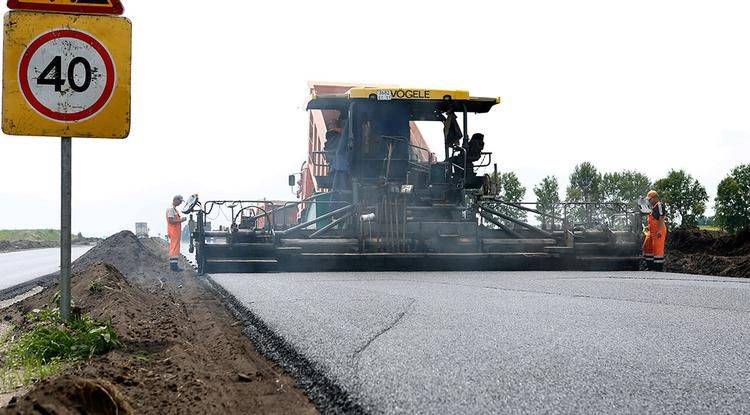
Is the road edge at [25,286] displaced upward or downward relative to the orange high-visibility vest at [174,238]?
downward

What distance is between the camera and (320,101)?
11578 mm

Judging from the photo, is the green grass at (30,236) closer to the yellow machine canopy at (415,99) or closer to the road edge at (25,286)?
the road edge at (25,286)

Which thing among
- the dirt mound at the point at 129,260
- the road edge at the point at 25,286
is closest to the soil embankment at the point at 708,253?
the dirt mound at the point at 129,260

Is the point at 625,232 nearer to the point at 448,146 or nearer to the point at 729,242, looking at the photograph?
the point at 448,146

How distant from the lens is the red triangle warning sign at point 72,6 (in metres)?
4.54

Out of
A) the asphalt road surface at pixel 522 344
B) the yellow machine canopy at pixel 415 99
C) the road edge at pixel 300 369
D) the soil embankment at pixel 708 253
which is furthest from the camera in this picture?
the soil embankment at pixel 708 253

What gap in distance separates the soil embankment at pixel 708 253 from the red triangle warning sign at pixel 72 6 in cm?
1195

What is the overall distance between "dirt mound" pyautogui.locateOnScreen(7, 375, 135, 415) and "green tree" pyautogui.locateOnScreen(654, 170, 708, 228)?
51159mm

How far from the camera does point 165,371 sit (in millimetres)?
3770

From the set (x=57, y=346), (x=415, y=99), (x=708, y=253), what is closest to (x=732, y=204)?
(x=708, y=253)

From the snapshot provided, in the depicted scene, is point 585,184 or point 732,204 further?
point 585,184

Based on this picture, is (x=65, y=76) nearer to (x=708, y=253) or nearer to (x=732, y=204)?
(x=708, y=253)

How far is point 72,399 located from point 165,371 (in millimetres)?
1242

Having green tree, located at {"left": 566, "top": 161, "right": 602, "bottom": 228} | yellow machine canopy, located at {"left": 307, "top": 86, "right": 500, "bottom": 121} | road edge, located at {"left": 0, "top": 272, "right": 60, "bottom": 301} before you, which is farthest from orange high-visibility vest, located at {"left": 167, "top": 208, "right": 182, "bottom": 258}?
green tree, located at {"left": 566, "top": 161, "right": 602, "bottom": 228}
